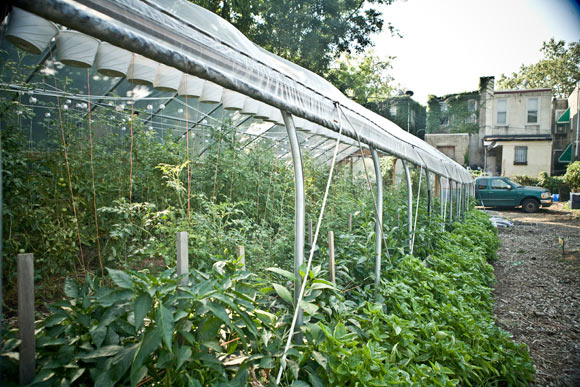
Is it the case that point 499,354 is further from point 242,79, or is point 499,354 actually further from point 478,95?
point 478,95

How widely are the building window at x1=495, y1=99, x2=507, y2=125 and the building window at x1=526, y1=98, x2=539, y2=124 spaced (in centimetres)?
118

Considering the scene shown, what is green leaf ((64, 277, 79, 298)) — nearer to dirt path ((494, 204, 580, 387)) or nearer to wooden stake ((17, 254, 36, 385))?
wooden stake ((17, 254, 36, 385))

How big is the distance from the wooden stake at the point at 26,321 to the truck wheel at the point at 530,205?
17.3m

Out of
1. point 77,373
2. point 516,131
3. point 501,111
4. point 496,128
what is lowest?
point 77,373

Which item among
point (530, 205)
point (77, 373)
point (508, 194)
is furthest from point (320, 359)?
point (530, 205)

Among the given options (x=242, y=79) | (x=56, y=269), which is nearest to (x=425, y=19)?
(x=242, y=79)

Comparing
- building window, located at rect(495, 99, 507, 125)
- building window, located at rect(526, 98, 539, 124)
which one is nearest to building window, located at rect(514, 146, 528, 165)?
building window, located at rect(526, 98, 539, 124)

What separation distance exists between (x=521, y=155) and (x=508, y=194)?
7103 millimetres

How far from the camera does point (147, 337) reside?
46.7 inches

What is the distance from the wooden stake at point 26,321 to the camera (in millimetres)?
1102

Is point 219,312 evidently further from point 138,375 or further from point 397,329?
point 397,329

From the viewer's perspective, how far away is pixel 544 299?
4.80 m

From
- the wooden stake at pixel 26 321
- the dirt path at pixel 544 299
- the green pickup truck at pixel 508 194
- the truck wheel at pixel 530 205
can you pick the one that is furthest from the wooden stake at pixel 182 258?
the truck wheel at pixel 530 205

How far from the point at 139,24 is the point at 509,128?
80.9ft
